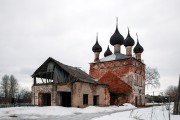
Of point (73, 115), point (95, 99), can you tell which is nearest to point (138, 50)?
point (95, 99)

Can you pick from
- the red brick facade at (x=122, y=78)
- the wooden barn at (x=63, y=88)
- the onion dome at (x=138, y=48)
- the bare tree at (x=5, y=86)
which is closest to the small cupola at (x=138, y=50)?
the onion dome at (x=138, y=48)

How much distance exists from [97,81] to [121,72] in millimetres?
7787

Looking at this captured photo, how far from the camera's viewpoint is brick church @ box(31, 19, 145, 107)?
25.7 m

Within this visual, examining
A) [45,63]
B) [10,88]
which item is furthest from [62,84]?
[10,88]

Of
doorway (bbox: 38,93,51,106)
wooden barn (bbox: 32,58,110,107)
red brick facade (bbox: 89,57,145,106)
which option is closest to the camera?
wooden barn (bbox: 32,58,110,107)

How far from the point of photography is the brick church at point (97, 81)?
84.3ft

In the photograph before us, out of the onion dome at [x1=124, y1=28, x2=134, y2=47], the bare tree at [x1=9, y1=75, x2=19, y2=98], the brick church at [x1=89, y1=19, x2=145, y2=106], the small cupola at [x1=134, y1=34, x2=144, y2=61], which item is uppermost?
the onion dome at [x1=124, y1=28, x2=134, y2=47]

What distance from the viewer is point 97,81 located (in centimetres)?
3164

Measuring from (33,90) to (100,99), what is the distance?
8.20 meters

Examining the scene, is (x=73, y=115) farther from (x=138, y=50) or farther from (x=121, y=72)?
(x=138, y=50)

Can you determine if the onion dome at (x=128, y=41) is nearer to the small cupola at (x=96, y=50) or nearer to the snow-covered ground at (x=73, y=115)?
the small cupola at (x=96, y=50)

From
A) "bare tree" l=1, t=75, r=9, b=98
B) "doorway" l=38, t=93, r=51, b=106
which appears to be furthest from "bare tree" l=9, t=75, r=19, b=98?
"doorway" l=38, t=93, r=51, b=106

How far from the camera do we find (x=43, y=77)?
29.2 metres

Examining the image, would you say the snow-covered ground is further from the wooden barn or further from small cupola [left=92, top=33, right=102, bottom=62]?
small cupola [left=92, top=33, right=102, bottom=62]
